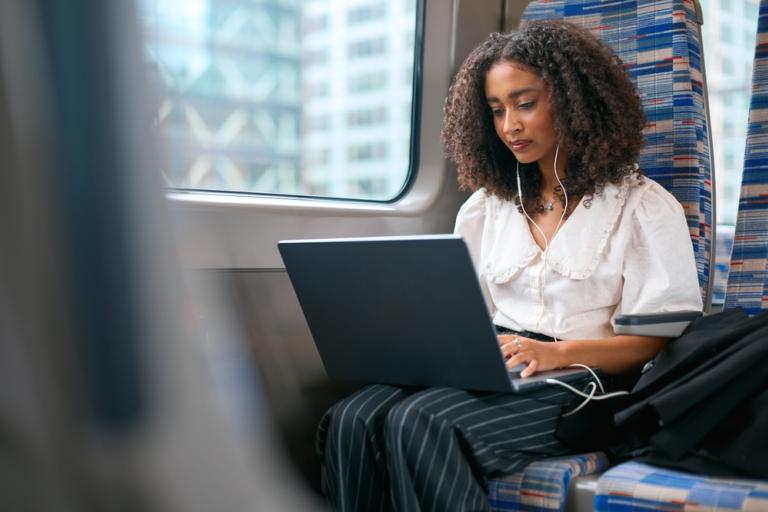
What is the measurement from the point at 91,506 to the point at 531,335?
1630 millimetres

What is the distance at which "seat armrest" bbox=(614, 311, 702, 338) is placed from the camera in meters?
1.60

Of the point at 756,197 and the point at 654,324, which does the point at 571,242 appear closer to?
the point at 654,324

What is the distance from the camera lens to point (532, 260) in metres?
1.87

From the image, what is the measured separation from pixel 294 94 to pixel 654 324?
107 cm

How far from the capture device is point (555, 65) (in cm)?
190

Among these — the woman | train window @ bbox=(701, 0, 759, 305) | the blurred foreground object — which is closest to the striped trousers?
the woman

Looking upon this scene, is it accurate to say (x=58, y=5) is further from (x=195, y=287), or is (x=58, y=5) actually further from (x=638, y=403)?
(x=638, y=403)

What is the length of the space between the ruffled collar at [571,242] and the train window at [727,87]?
4.34 ft

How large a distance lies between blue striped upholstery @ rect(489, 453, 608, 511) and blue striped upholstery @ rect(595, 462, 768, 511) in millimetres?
83

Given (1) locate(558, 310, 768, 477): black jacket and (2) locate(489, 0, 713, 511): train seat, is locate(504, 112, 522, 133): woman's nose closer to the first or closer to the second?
(2) locate(489, 0, 713, 511): train seat

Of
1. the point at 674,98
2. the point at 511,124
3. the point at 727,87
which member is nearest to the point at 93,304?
the point at 511,124

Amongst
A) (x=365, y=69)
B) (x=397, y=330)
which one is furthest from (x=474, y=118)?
(x=397, y=330)

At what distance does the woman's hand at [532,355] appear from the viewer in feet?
5.21

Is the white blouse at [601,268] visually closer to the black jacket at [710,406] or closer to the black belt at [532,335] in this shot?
the black belt at [532,335]
